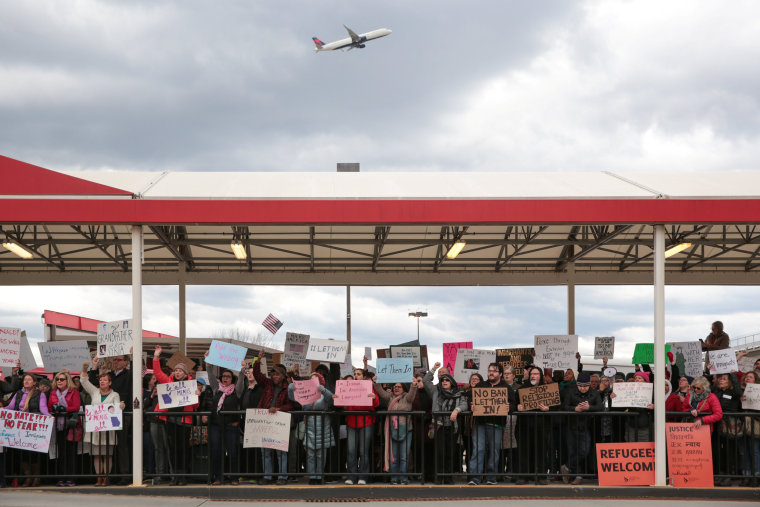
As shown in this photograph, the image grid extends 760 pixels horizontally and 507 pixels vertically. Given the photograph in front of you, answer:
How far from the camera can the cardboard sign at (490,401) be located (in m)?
12.3

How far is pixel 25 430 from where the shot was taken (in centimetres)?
1248

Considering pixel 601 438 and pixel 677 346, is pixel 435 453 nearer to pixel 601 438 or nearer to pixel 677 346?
pixel 601 438

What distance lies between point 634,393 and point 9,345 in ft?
31.6

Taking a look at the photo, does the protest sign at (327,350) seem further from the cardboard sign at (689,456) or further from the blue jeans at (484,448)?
the cardboard sign at (689,456)

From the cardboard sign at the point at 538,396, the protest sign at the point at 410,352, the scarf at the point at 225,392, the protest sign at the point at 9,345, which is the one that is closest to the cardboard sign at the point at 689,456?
the cardboard sign at the point at 538,396

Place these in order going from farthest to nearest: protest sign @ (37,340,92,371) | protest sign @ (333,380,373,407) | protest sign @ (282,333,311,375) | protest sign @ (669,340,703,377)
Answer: protest sign @ (669,340,703,377) < protest sign @ (282,333,311,375) < protest sign @ (37,340,92,371) < protest sign @ (333,380,373,407)

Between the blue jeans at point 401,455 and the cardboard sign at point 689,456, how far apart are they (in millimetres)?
3937

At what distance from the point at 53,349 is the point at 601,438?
9032 mm

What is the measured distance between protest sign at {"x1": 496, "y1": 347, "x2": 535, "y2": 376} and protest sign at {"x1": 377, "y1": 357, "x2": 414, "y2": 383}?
4.46 meters

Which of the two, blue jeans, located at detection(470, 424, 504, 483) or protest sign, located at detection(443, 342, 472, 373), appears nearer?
blue jeans, located at detection(470, 424, 504, 483)

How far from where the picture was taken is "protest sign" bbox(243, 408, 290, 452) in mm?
12523

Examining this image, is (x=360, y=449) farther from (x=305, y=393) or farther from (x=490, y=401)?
(x=490, y=401)

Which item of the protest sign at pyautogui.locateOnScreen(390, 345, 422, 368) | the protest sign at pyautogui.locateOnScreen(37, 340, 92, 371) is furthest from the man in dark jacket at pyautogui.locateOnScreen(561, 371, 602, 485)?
the protest sign at pyautogui.locateOnScreen(37, 340, 92, 371)

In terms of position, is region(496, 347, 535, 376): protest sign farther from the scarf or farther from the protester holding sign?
the scarf
